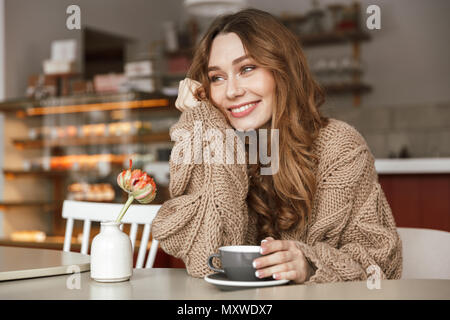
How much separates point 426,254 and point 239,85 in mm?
595

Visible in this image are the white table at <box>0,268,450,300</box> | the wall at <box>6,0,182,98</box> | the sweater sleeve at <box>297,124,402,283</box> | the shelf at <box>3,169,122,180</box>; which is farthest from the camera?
the wall at <box>6,0,182,98</box>

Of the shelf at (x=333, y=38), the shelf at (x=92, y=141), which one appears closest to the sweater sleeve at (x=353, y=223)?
the shelf at (x=92, y=141)

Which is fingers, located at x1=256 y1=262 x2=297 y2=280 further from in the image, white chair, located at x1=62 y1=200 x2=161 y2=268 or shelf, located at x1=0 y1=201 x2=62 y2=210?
shelf, located at x1=0 y1=201 x2=62 y2=210

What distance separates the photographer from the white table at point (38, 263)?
92 centimetres

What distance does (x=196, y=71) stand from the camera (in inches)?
56.0

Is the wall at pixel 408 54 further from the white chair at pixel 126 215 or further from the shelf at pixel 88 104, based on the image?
the white chair at pixel 126 215

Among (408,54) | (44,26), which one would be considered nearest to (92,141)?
(44,26)

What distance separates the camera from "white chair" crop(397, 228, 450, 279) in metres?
1.20

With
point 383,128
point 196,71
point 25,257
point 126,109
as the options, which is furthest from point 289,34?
point 383,128

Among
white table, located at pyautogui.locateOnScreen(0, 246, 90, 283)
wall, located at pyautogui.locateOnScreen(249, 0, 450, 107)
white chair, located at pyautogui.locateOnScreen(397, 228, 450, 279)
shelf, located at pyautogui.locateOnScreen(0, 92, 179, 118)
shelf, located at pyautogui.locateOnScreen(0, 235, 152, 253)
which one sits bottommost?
shelf, located at pyautogui.locateOnScreen(0, 235, 152, 253)

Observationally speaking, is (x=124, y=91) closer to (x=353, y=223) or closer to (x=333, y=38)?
(x=333, y=38)

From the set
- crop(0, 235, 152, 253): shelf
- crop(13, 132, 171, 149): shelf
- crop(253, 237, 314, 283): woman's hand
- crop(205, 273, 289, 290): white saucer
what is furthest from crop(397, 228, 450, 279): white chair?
crop(13, 132, 171, 149): shelf

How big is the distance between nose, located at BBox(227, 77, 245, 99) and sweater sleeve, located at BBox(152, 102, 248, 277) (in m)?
0.08

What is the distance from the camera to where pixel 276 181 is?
1.20 m
